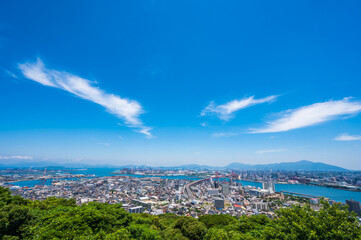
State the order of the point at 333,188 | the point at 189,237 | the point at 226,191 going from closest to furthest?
the point at 189,237
the point at 226,191
the point at 333,188

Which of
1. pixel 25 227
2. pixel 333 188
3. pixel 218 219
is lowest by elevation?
pixel 333 188

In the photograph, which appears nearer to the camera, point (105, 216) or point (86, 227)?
point (86, 227)

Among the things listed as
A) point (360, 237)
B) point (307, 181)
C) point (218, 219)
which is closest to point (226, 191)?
point (218, 219)

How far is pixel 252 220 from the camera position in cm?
1001

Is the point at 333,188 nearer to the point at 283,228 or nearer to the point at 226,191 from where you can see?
the point at 226,191

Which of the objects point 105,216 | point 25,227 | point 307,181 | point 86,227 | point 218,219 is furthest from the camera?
point 307,181

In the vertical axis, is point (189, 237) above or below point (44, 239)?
below

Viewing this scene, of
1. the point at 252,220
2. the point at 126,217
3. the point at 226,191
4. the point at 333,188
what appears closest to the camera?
the point at 126,217

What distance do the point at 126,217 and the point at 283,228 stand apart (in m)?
8.26

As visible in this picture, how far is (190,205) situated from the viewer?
1233 inches

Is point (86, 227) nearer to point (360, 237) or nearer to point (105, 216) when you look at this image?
point (105, 216)

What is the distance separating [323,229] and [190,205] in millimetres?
30316

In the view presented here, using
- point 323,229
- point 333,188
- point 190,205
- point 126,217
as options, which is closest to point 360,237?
point 323,229

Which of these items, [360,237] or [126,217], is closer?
[360,237]
